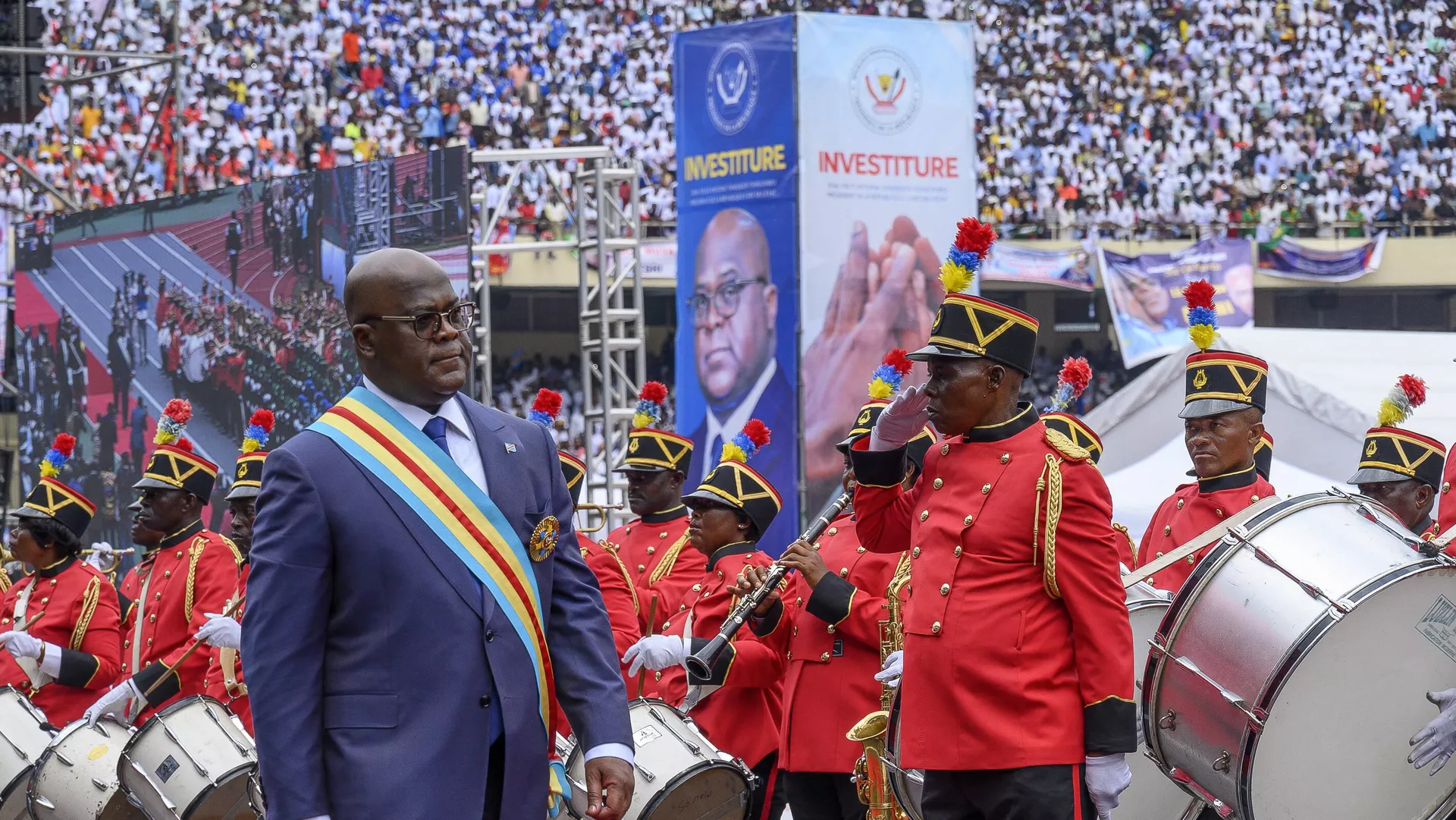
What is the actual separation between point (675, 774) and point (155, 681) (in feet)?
9.78

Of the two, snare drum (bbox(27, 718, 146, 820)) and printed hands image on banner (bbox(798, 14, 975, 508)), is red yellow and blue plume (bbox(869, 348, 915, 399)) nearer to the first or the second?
snare drum (bbox(27, 718, 146, 820))

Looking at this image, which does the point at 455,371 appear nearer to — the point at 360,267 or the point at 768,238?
the point at 360,267

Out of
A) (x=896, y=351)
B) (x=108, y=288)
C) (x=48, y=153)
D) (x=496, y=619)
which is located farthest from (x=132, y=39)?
(x=496, y=619)

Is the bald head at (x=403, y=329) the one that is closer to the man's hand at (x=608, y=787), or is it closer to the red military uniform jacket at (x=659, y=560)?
the man's hand at (x=608, y=787)

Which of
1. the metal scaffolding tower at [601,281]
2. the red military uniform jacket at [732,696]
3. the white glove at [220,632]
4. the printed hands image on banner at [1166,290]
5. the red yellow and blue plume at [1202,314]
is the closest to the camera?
the red yellow and blue plume at [1202,314]

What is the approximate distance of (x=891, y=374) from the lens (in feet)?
19.2

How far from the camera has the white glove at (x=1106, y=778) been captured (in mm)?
4621

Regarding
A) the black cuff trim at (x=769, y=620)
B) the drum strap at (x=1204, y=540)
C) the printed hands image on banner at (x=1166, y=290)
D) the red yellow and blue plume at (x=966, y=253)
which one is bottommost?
the printed hands image on banner at (x=1166, y=290)

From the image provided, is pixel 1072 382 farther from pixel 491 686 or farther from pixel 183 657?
pixel 183 657

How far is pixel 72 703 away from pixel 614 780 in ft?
21.0

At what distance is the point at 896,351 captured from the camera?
5.61 meters

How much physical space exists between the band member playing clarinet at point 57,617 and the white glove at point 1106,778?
5.93 m

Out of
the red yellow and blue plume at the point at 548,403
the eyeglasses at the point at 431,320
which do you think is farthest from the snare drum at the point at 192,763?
the eyeglasses at the point at 431,320

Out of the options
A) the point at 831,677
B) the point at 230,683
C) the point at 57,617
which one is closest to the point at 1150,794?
the point at 831,677
